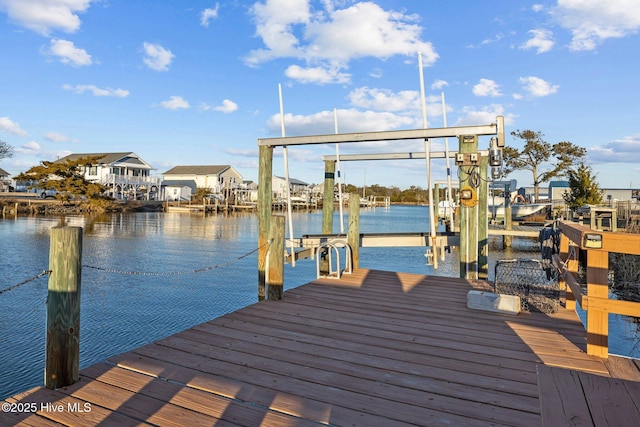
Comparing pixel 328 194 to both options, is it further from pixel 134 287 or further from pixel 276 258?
pixel 134 287

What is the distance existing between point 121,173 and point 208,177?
735 inches

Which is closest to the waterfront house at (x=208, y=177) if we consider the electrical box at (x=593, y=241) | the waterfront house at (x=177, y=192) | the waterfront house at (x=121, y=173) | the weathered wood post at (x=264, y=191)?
the waterfront house at (x=177, y=192)

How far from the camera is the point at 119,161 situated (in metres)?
62.0

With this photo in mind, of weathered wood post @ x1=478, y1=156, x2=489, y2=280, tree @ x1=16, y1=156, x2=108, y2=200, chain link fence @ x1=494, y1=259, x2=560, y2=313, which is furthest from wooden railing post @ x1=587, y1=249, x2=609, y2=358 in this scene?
tree @ x1=16, y1=156, x2=108, y2=200

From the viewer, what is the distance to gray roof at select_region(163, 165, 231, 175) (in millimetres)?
80312

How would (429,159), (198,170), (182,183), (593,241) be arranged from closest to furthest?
(593,241)
(429,159)
(182,183)
(198,170)

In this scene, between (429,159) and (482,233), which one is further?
(482,233)

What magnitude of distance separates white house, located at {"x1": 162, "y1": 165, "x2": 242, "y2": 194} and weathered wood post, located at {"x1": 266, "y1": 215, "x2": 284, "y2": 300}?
2818 inches

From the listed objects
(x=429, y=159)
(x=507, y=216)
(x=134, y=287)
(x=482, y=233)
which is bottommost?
(x=134, y=287)

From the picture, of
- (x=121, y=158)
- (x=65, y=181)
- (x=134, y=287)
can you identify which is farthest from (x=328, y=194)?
(x=121, y=158)

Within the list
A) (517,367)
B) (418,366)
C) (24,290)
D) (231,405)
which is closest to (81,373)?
(231,405)

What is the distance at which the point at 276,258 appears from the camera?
642 centimetres

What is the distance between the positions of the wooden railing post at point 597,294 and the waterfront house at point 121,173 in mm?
60052

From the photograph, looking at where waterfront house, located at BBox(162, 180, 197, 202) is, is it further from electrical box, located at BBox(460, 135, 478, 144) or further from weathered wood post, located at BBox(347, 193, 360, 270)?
electrical box, located at BBox(460, 135, 478, 144)
